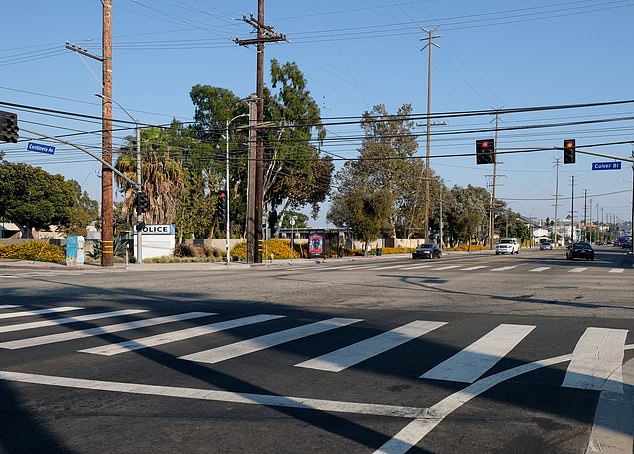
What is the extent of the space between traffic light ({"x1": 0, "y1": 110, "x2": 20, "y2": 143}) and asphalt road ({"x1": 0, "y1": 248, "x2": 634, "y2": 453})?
13255mm

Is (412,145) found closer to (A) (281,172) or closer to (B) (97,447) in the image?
(A) (281,172)

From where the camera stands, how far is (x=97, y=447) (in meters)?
5.23

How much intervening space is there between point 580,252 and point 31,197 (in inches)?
2182

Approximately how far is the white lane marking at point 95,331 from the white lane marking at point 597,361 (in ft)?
25.1

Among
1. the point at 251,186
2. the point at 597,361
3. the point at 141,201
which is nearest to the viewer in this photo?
the point at 597,361

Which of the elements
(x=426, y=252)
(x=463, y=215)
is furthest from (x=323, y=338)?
(x=463, y=215)

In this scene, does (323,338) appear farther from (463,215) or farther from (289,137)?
(463,215)

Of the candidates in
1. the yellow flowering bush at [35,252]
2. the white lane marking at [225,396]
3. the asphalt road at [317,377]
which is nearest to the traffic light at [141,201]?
the yellow flowering bush at [35,252]

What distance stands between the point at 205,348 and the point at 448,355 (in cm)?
366

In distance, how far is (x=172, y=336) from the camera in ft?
35.2

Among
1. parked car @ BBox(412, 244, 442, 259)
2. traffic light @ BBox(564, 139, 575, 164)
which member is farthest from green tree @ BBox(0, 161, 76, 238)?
traffic light @ BBox(564, 139, 575, 164)

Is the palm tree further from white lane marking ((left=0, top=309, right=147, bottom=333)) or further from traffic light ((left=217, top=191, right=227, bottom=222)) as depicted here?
white lane marking ((left=0, top=309, right=147, bottom=333))

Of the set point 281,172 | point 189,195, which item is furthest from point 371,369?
point 281,172

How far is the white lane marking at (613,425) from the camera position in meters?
5.27
